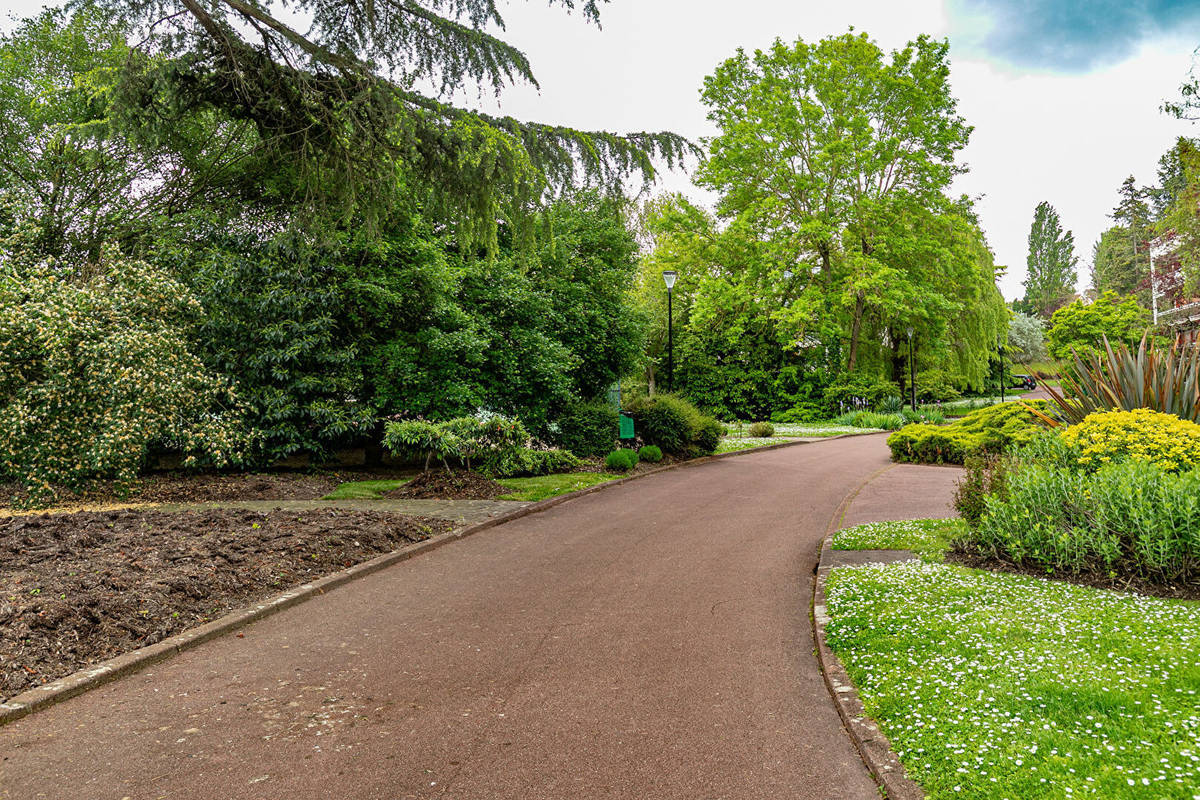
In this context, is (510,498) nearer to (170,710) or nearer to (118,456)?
(118,456)

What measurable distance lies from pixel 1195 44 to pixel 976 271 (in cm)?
1579

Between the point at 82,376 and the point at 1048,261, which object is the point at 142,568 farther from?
the point at 1048,261

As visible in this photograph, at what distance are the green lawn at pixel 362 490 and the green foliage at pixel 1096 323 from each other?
41.7 metres

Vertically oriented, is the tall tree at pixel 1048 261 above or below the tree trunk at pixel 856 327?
above

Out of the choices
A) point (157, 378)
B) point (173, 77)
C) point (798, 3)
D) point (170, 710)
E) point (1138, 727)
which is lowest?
point (170, 710)

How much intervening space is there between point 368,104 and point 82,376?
22.5ft

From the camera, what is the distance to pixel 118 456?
1009 cm

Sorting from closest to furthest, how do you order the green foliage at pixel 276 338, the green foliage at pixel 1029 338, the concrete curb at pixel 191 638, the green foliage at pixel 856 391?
the concrete curb at pixel 191 638
the green foliage at pixel 276 338
the green foliage at pixel 856 391
the green foliage at pixel 1029 338

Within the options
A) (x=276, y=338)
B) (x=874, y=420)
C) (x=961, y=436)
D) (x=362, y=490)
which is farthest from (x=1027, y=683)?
(x=874, y=420)

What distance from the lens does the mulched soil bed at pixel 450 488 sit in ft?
35.8

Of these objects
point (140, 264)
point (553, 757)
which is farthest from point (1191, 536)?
point (140, 264)

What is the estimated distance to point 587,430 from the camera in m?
15.8

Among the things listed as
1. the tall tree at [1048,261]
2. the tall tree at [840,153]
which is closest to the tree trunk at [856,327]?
the tall tree at [840,153]

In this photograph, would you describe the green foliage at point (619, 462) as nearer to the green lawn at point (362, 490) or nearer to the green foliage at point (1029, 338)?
the green lawn at point (362, 490)
